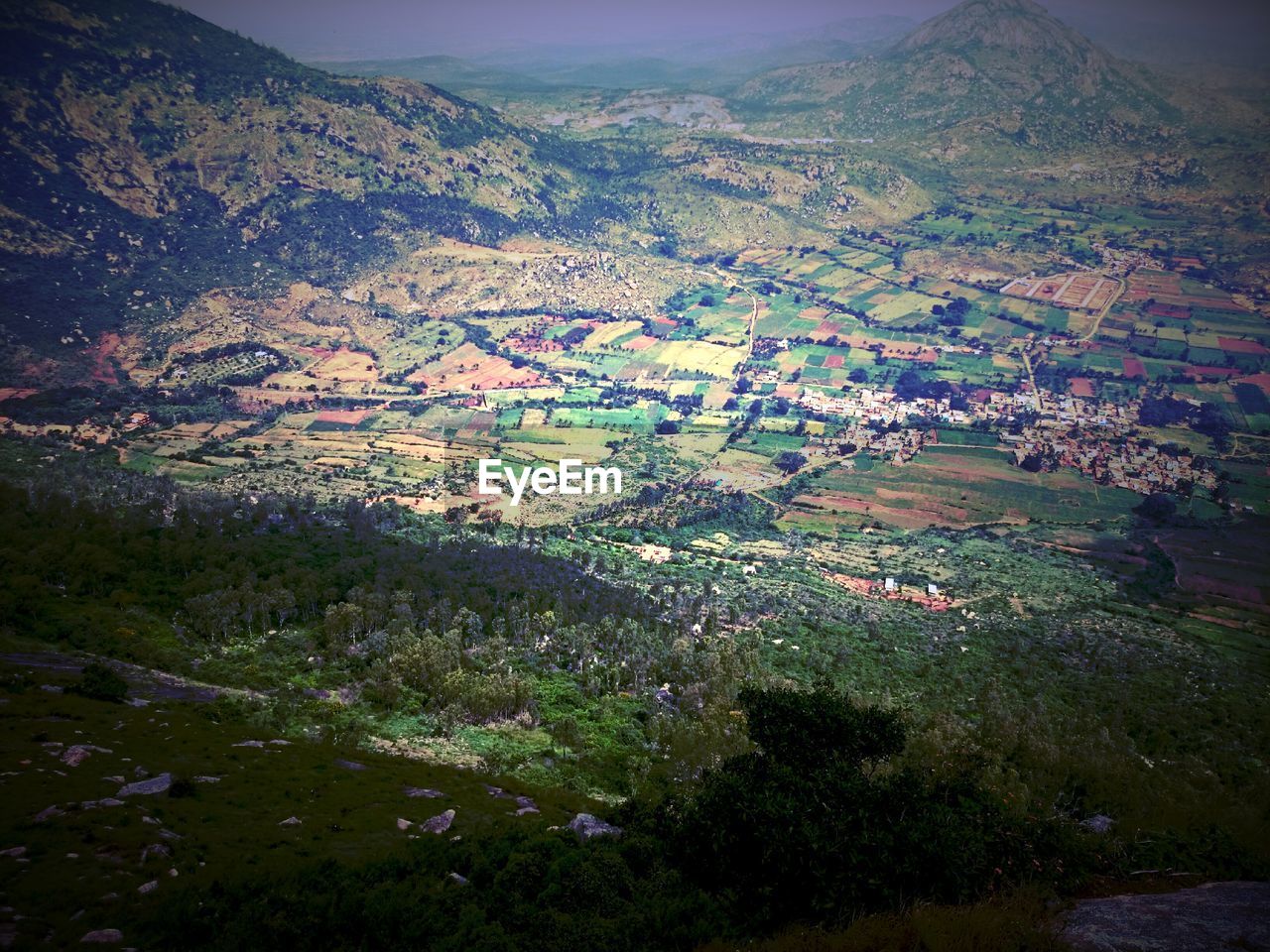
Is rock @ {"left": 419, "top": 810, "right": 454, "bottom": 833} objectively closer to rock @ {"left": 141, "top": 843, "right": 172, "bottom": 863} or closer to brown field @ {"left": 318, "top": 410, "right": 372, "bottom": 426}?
rock @ {"left": 141, "top": 843, "right": 172, "bottom": 863}

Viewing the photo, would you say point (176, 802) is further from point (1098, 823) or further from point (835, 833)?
point (1098, 823)

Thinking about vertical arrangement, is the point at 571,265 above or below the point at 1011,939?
above

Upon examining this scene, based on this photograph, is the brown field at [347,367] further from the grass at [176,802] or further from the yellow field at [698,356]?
the grass at [176,802]

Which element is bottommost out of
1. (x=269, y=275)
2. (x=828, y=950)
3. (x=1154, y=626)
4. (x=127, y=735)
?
(x=1154, y=626)

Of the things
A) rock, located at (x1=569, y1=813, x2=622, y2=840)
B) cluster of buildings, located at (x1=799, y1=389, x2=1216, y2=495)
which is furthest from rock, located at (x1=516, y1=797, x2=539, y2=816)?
cluster of buildings, located at (x1=799, y1=389, x2=1216, y2=495)

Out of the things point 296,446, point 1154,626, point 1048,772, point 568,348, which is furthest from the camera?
point 568,348

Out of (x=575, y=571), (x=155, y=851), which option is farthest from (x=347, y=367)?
(x=155, y=851)

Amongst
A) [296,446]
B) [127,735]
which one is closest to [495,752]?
[127,735]

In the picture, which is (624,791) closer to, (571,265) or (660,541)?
(660,541)
